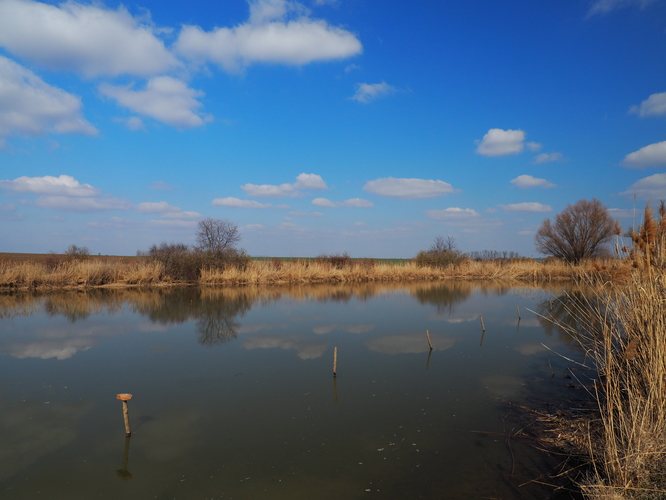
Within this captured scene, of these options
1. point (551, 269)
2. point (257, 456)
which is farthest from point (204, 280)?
point (551, 269)

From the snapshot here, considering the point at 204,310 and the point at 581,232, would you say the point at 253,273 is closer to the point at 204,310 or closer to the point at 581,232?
the point at 204,310

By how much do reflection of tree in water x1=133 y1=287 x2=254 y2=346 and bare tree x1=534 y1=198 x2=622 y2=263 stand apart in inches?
970

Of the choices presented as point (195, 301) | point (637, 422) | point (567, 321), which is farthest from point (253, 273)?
point (637, 422)

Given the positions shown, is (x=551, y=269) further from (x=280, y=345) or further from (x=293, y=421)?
(x=293, y=421)

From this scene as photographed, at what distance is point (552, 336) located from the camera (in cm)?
1005

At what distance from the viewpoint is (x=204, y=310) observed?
1345 centimetres

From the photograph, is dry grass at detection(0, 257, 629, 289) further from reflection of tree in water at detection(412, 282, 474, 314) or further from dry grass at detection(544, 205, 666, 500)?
dry grass at detection(544, 205, 666, 500)

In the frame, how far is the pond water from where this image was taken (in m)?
3.63

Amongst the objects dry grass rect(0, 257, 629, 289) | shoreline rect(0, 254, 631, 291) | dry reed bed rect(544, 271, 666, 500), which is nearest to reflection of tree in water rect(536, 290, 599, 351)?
shoreline rect(0, 254, 631, 291)

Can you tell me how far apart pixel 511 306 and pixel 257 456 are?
1353cm

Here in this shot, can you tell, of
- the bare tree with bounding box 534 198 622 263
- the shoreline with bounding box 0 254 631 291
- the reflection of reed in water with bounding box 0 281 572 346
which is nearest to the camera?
the reflection of reed in water with bounding box 0 281 572 346

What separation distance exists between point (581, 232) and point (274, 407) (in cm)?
3037

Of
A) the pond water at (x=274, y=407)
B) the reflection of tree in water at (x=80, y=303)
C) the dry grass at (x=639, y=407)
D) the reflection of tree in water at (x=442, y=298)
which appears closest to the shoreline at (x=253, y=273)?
the reflection of tree in water at (x=80, y=303)

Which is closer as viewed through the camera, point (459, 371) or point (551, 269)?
point (459, 371)
